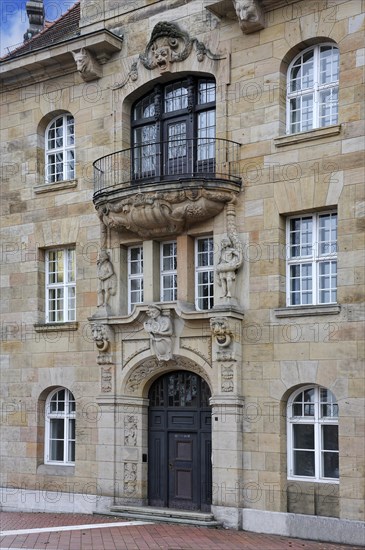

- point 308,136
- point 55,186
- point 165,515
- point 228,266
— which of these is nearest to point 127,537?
point 165,515

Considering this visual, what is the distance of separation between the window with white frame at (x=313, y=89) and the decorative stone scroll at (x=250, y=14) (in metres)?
1.14

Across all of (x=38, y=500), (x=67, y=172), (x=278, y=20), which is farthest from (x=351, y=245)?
(x=38, y=500)

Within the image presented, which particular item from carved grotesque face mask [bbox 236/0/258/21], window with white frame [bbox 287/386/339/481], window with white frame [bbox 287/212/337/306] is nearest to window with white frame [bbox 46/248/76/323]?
window with white frame [bbox 287/212/337/306]

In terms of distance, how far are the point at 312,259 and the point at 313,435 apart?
360 centimetres

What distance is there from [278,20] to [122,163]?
16.3 ft

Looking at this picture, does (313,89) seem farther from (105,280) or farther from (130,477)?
(130,477)

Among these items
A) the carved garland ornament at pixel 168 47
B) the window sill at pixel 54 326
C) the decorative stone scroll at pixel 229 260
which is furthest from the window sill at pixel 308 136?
the window sill at pixel 54 326

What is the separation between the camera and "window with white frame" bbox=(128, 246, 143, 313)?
2038 cm

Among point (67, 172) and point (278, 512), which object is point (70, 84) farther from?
point (278, 512)

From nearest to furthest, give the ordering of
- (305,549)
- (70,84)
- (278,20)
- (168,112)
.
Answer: (305,549) < (278,20) < (168,112) < (70,84)

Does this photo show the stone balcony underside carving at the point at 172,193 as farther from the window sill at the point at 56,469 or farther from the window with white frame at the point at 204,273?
the window sill at the point at 56,469

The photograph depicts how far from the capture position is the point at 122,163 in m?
20.7

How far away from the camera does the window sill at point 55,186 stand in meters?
21.5

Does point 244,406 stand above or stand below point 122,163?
below
